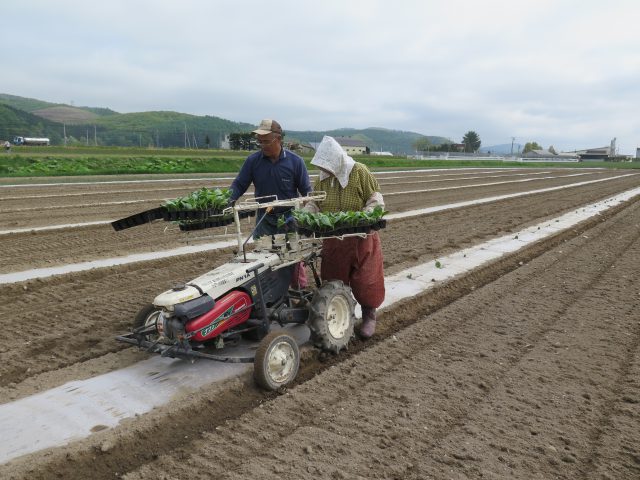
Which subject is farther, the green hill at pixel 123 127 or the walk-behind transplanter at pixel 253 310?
the green hill at pixel 123 127

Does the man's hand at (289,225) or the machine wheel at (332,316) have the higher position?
the man's hand at (289,225)

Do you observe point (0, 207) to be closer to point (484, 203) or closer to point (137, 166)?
point (484, 203)

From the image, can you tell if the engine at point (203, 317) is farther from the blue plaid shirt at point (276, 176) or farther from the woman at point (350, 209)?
the blue plaid shirt at point (276, 176)

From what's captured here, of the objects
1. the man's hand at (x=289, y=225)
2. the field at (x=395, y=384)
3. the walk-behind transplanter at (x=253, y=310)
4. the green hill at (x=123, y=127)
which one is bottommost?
the field at (x=395, y=384)

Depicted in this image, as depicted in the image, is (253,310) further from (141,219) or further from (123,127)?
(123,127)

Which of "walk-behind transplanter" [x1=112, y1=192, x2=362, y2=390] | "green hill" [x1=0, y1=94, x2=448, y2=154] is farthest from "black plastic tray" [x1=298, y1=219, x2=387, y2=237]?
"green hill" [x1=0, y1=94, x2=448, y2=154]

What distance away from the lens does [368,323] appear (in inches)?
192

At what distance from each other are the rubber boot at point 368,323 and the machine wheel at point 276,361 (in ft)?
3.58

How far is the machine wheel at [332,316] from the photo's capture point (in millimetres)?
4215

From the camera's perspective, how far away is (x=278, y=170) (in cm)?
488

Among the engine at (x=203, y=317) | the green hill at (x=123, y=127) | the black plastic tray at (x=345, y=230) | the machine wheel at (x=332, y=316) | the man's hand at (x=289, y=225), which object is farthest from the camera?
the green hill at (x=123, y=127)

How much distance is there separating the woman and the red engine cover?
1035 mm

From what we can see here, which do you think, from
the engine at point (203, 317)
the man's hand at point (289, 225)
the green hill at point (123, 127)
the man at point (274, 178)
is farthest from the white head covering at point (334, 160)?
A: the green hill at point (123, 127)

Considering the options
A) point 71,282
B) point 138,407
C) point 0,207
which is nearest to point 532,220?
point 71,282
